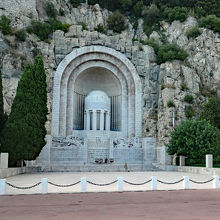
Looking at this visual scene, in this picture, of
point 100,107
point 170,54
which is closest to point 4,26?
point 100,107

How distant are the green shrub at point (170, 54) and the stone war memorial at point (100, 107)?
175 inches

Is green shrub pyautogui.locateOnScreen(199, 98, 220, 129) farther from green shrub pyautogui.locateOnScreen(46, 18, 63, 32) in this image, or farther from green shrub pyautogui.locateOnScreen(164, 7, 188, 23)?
green shrub pyautogui.locateOnScreen(46, 18, 63, 32)

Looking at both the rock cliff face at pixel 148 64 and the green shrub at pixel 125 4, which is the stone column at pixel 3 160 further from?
the green shrub at pixel 125 4

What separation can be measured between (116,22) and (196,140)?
98.6 ft

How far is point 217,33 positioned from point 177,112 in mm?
15439

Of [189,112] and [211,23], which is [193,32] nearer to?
[211,23]

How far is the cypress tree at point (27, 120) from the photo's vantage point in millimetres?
20656

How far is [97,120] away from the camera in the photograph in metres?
37.0

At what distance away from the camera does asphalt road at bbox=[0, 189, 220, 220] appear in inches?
297

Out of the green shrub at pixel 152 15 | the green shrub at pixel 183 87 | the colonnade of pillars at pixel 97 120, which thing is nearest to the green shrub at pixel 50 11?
the green shrub at pixel 152 15

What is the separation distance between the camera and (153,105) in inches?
1481

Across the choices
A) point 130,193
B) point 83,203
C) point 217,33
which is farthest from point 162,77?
point 83,203

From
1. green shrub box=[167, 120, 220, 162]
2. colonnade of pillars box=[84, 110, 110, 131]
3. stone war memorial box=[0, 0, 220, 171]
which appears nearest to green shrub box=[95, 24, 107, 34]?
stone war memorial box=[0, 0, 220, 171]

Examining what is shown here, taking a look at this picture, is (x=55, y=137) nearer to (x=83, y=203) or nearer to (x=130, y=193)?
(x=130, y=193)
